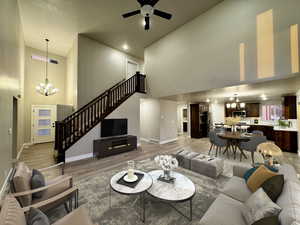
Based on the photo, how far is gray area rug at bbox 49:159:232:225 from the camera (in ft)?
6.27

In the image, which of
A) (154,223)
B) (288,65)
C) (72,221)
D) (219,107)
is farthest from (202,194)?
(219,107)

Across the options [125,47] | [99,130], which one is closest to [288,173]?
[99,130]

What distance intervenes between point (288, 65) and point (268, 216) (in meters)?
3.44

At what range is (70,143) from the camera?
14.4 ft

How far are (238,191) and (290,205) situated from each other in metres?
0.80

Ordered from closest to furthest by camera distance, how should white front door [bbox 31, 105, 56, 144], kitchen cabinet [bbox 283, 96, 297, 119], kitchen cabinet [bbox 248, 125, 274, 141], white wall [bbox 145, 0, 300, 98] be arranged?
white wall [bbox 145, 0, 300, 98]
kitchen cabinet [bbox 283, 96, 297, 119]
white front door [bbox 31, 105, 56, 144]
kitchen cabinet [bbox 248, 125, 274, 141]

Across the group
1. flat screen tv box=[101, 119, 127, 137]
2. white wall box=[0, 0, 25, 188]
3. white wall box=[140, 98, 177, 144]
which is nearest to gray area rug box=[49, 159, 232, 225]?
white wall box=[0, 0, 25, 188]

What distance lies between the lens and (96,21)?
4746 mm

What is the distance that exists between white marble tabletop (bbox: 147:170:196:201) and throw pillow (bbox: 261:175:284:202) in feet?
2.95

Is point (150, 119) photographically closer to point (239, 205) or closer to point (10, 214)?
point (239, 205)

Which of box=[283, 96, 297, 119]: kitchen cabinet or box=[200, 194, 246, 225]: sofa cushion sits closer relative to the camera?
box=[200, 194, 246, 225]: sofa cushion

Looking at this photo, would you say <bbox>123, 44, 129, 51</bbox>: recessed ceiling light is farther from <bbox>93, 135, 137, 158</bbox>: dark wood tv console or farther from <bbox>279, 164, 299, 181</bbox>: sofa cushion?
<bbox>279, 164, 299, 181</bbox>: sofa cushion

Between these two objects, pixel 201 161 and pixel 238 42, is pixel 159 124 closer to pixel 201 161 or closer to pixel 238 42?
pixel 201 161

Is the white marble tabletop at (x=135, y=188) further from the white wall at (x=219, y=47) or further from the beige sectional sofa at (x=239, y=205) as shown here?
the white wall at (x=219, y=47)
